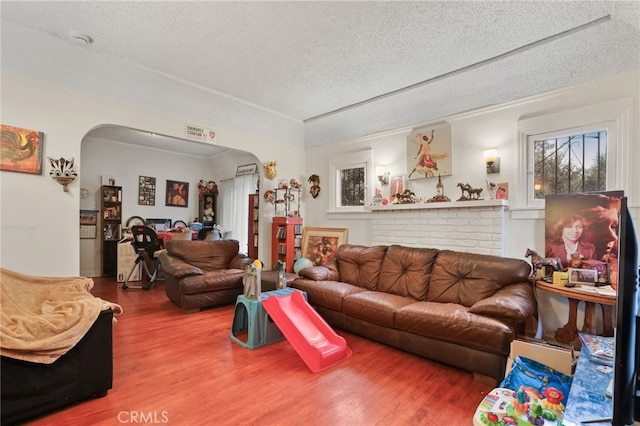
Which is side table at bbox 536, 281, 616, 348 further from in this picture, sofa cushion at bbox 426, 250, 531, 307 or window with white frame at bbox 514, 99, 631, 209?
window with white frame at bbox 514, 99, 631, 209

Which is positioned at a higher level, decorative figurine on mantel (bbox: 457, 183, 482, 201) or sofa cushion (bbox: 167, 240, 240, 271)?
decorative figurine on mantel (bbox: 457, 183, 482, 201)

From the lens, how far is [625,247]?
833 millimetres

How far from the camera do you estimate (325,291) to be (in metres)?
3.32

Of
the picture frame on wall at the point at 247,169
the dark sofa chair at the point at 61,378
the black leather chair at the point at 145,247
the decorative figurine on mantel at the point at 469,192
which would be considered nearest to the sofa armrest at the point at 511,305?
the decorative figurine on mantel at the point at 469,192

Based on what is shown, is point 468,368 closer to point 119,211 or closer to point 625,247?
point 625,247

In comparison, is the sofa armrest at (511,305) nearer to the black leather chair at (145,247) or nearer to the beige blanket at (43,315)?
the beige blanket at (43,315)

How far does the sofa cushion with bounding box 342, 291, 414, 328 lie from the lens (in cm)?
277

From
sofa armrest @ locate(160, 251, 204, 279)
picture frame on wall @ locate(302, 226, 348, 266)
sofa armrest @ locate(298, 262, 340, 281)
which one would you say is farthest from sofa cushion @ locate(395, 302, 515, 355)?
sofa armrest @ locate(160, 251, 204, 279)

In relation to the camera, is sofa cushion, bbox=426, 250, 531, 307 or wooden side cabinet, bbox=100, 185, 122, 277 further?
wooden side cabinet, bbox=100, 185, 122, 277

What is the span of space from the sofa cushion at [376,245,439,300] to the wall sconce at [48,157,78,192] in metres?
3.67

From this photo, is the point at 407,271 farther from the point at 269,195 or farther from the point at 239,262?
the point at 269,195

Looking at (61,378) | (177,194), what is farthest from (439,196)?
(177,194)

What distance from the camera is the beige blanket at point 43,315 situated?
169cm

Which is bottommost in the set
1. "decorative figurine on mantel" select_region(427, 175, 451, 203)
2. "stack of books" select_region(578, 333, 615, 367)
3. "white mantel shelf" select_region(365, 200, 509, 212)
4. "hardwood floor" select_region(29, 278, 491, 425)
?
"hardwood floor" select_region(29, 278, 491, 425)
